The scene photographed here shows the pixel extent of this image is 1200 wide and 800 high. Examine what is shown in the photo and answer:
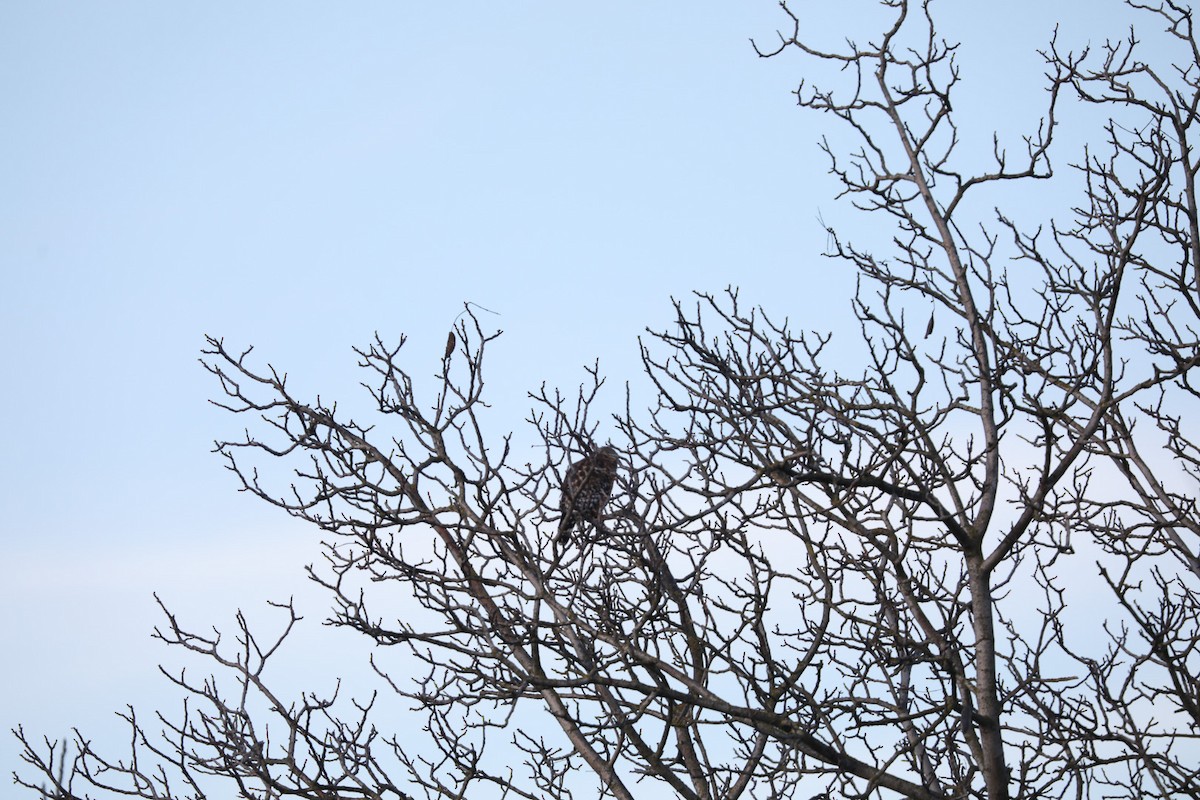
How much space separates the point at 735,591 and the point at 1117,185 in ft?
13.5

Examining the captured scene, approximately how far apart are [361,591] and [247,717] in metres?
1.20

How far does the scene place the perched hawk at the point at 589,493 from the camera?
5.63m

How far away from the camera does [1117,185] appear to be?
8.22 metres

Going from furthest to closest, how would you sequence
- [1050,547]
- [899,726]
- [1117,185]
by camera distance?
[1117,185]
[1050,547]
[899,726]

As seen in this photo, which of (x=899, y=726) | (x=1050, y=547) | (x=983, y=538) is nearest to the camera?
(x=983, y=538)

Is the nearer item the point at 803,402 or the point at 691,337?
the point at 803,402

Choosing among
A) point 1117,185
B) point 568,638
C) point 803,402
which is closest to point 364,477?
point 568,638

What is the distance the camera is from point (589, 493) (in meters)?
6.05

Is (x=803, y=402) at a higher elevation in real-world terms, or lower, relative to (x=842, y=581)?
higher

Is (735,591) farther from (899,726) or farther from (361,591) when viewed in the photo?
(361,591)

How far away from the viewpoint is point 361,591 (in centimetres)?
608

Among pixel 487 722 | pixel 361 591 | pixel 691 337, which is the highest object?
pixel 691 337

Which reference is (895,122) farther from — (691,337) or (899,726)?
(899,726)

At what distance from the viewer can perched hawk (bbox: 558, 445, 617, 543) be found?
5.63 metres
